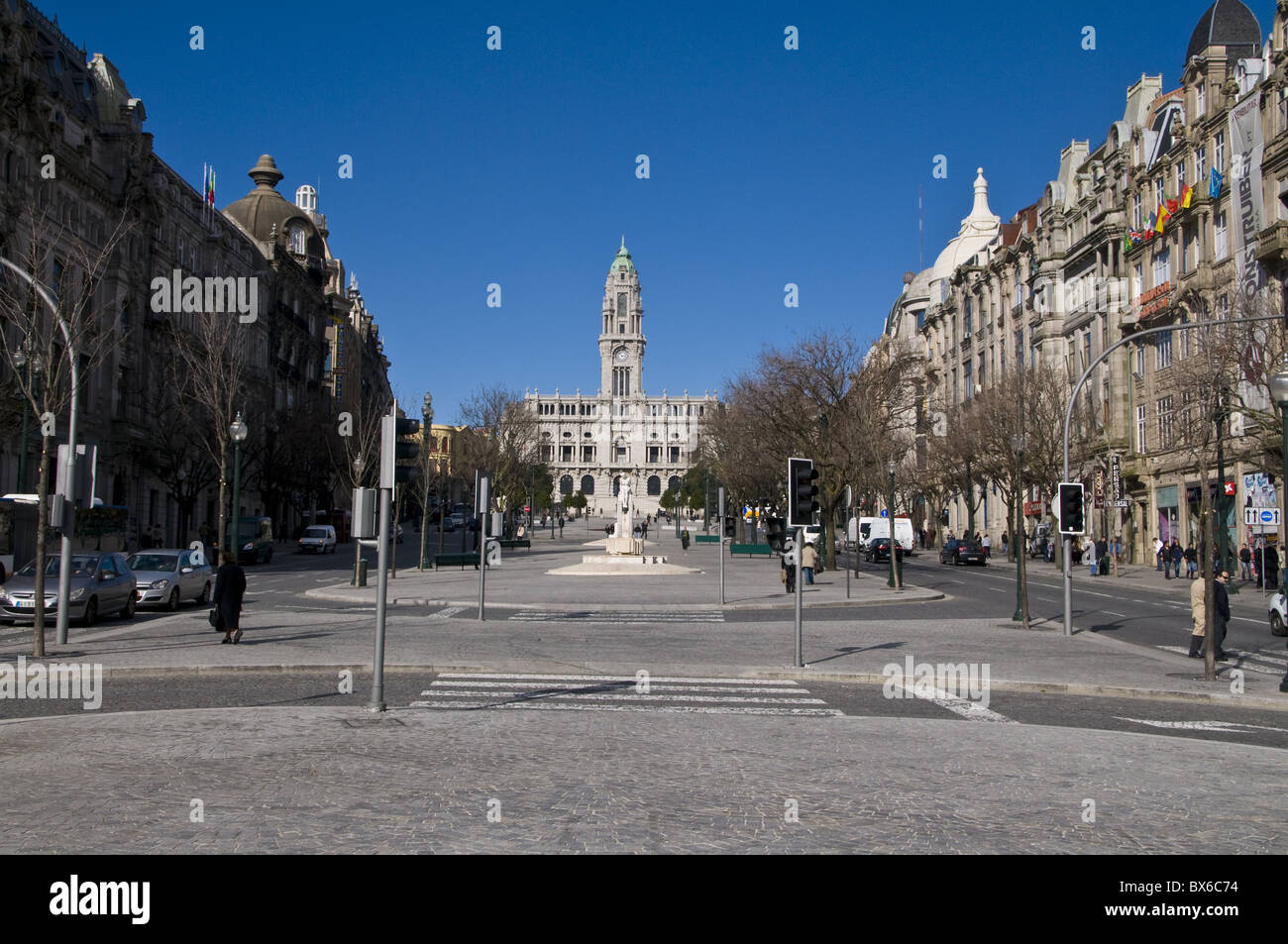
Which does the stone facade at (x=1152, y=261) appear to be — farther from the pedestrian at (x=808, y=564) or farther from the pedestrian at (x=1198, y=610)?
the pedestrian at (x=1198, y=610)

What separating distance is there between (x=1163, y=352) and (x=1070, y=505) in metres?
35.2

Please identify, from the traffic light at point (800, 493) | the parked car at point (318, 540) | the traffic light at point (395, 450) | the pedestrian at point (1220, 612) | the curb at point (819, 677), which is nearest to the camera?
the traffic light at point (395, 450)

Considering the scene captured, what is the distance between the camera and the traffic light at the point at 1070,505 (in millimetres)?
21562

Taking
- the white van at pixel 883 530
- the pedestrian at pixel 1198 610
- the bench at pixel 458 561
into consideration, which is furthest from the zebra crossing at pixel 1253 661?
the white van at pixel 883 530

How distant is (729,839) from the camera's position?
21.4ft

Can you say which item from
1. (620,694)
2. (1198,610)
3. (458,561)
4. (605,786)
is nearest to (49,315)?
(458,561)

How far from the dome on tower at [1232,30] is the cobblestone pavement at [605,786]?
5010 cm

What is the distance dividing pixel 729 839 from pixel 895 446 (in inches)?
2025

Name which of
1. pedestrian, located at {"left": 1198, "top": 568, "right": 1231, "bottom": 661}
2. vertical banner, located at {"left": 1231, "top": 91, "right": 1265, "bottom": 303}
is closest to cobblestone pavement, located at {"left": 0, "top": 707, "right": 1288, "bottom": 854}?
pedestrian, located at {"left": 1198, "top": 568, "right": 1231, "bottom": 661}

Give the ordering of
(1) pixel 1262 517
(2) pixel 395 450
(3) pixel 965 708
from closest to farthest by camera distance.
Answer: (2) pixel 395 450 < (3) pixel 965 708 < (1) pixel 1262 517

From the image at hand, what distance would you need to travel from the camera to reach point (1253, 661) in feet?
61.1

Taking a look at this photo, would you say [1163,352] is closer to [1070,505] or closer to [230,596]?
[1070,505]

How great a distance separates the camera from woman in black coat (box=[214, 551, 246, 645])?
Answer: 18156mm
